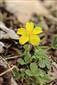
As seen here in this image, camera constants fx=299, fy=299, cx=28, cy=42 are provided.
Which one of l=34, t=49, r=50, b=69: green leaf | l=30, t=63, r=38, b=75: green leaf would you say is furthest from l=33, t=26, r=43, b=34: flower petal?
l=30, t=63, r=38, b=75: green leaf

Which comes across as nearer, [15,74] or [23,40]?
[15,74]

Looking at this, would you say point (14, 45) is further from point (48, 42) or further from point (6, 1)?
point (6, 1)

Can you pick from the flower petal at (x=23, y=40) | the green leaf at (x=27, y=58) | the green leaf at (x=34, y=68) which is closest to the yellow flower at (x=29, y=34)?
the flower petal at (x=23, y=40)

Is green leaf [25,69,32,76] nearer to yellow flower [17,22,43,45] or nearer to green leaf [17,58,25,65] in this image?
green leaf [17,58,25,65]

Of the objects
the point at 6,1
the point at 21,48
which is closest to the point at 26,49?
the point at 21,48

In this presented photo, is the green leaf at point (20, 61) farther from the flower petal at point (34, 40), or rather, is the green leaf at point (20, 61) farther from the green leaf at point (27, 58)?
the flower petal at point (34, 40)

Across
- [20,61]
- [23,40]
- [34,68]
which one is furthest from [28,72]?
[23,40]

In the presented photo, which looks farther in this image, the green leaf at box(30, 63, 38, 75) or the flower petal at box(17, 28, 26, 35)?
the flower petal at box(17, 28, 26, 35)

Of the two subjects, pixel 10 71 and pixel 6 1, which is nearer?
pixel 10 71

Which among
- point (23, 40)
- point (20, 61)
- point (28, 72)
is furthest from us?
point (23, 40)

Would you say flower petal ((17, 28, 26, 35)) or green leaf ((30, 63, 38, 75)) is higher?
flower petal ((17, 28, 26, 35))

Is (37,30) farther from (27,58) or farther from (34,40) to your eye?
(27,58)
